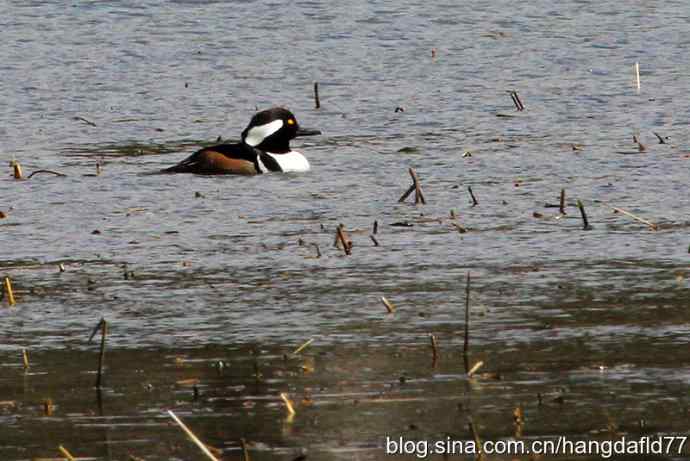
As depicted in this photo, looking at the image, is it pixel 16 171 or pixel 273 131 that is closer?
pixel 16 171

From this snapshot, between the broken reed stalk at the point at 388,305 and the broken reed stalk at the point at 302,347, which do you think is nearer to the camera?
the broken reed stalk at the point at 302,347

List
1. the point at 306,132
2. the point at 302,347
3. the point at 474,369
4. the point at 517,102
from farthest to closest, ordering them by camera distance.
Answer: the point at 517,102, the point at 306,132, the point at 302,347, the point at 474,369

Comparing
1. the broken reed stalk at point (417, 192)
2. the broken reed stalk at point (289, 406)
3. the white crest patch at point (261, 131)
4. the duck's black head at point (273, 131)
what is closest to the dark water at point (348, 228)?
the broken reed stalk at point (289, 406)

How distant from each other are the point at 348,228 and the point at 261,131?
3.86 metres

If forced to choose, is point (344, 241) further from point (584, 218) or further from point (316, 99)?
point (316, 99)

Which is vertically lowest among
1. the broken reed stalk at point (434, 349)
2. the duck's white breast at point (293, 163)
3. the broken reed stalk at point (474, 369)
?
the duck's white breast at point (293, 163)

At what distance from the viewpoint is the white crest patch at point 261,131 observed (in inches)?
638

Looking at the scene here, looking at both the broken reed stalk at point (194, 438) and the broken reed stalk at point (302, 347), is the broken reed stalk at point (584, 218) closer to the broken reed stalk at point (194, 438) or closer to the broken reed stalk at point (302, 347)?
the broken reed stalk at point (302, 347)

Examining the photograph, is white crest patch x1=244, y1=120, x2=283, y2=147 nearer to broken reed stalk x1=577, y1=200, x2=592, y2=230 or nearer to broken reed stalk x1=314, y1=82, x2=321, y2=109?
broken reed stalk x1=314, y1=82, x2=321, y2=109

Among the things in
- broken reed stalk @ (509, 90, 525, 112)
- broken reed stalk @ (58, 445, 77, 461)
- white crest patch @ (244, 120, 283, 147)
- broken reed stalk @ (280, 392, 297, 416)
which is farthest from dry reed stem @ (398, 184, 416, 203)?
broken reed stalk @ (58, 445, 77, 461)

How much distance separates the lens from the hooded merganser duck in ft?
50.4

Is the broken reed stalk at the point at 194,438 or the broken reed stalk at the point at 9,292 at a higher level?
the broken reed stalk at the point at 194,438

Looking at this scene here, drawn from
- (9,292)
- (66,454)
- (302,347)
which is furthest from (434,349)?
(9,292)

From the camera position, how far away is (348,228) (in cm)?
1256
